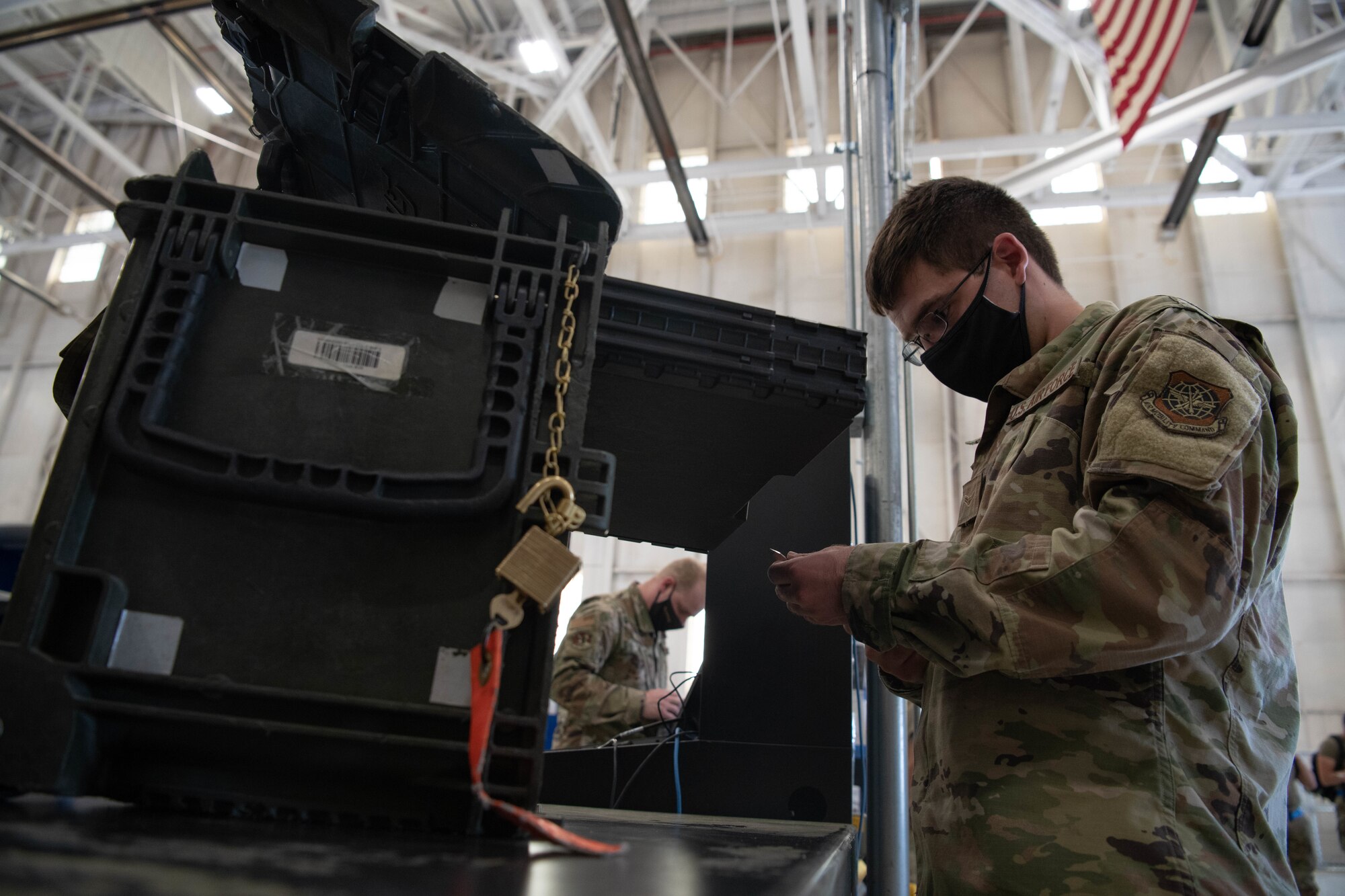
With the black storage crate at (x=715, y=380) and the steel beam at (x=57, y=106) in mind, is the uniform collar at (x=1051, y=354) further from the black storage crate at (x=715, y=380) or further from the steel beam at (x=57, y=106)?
the steel beam at (x=57, y=106)

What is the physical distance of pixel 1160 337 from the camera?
2.76ft

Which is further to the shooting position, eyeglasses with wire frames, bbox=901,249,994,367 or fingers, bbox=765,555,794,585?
eyeglasses with wire frames, bbox=901,249,994,367

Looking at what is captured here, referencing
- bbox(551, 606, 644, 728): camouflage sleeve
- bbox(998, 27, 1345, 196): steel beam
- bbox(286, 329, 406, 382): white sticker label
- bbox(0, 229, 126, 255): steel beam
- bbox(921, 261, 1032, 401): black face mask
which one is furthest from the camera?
bbox(0, 229, 126, 255): steel beam

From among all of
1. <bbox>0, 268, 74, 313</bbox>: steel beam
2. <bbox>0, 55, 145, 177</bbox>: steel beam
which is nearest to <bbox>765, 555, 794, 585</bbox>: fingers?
<bbox>0, 55, 145, 177</bbox>: steel beam

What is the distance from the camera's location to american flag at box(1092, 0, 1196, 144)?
3.38 m

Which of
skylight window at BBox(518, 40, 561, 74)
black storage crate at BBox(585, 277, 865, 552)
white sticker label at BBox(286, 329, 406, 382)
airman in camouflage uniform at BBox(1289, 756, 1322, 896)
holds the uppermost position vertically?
skylight window at BBox(518, 40, 561, 74)

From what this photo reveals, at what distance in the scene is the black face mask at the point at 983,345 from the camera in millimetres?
1157

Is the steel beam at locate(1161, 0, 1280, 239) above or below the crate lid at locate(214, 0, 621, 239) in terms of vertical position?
above

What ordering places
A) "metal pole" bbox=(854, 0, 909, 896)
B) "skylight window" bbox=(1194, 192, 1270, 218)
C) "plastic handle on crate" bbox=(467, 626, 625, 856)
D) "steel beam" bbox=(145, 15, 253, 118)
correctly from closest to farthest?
"plastic handle on crate" bbox=(467, 626, 625, 856) → "metal pole" bbox=(854, 0, 909, 896) → "steel beam" bbox=(145, 15, 253, 118) → "skylight window" bbox=(1194, 192, 1270, 218)

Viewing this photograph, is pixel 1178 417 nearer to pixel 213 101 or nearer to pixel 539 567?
pixel 539 567

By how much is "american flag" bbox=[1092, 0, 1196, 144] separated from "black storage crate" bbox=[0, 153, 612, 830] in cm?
368

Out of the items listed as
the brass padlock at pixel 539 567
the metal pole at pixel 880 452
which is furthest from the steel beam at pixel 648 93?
the brass padlock at pixel 539 567

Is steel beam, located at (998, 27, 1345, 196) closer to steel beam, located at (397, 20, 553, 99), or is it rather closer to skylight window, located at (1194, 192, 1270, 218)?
skylight window, located at (1194, 192, 1270, 218)

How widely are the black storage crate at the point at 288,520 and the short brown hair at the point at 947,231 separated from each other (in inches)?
24.1
